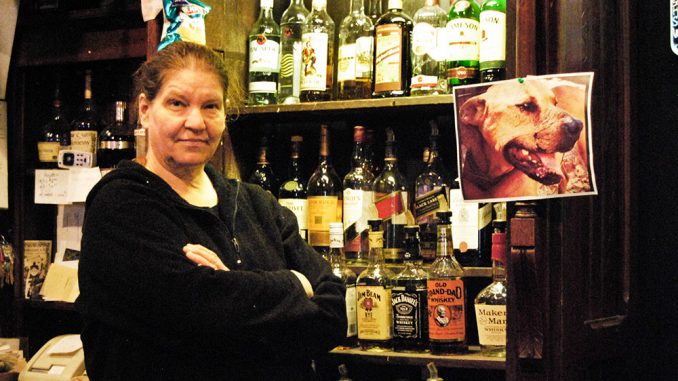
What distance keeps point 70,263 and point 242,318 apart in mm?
1356

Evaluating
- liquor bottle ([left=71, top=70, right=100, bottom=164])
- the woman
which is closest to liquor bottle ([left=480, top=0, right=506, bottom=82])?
the woman

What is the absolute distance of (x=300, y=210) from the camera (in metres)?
2.31

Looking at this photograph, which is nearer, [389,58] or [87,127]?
[389,58]

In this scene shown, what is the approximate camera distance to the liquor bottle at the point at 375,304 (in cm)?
210

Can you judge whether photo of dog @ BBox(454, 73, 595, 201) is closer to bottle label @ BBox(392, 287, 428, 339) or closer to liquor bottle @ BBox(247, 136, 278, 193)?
bottle label @ BBox(392, 287, 428, 339)

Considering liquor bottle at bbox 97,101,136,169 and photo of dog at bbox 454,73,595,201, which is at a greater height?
liquor bottle at bbox 97,101,136,169

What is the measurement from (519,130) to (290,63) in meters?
1.27

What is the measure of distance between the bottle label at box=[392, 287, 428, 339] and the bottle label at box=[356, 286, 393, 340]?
0.02m

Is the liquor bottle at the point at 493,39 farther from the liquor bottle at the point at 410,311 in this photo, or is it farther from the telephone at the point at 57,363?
the telephone at the point at 57,363

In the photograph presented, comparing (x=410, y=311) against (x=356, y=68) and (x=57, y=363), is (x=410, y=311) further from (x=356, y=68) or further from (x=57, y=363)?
(x=57, y=363)

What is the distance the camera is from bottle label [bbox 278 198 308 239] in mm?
2301

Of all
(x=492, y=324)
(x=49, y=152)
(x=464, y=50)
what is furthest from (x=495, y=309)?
(x=49, y=152)

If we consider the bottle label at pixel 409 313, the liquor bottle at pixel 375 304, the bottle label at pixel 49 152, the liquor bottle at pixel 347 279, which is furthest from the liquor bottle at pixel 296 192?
the bottle label at pixel 49 152

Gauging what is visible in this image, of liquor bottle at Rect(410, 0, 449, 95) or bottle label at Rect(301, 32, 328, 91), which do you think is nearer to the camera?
liquor bottle at Rect(410, 0, 449, 95)
